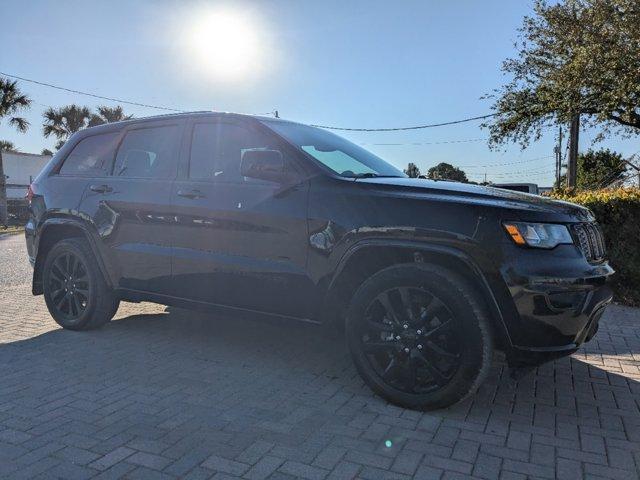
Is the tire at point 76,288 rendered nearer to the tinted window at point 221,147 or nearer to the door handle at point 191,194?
the door handle at point 191,194

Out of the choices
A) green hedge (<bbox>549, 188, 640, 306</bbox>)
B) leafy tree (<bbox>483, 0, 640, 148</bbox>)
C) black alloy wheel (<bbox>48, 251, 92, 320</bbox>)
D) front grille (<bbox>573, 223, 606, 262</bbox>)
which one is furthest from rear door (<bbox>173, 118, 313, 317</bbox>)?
leafy tree (<bbox>483, 0, 640, 148</bbox>)

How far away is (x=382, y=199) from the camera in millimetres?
3438

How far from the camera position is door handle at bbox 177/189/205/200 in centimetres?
414

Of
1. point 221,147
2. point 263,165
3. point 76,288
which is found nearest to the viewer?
point 263,165

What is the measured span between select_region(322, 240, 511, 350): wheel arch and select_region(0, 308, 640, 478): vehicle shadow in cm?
28

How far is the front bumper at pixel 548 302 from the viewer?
2.99 metres

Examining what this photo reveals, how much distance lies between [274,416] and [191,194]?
1.82 metres

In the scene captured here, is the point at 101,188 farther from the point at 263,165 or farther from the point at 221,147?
the point at 263,165

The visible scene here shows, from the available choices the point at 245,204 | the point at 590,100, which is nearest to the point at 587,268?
the point at 245,204

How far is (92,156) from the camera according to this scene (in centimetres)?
515

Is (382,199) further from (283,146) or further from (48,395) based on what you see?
(48,395)

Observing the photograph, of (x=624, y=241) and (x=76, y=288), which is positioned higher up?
(x=624, y=241)

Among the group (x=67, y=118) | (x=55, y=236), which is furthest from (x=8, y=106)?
(x=55, y=236)

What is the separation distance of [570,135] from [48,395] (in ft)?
64.9
